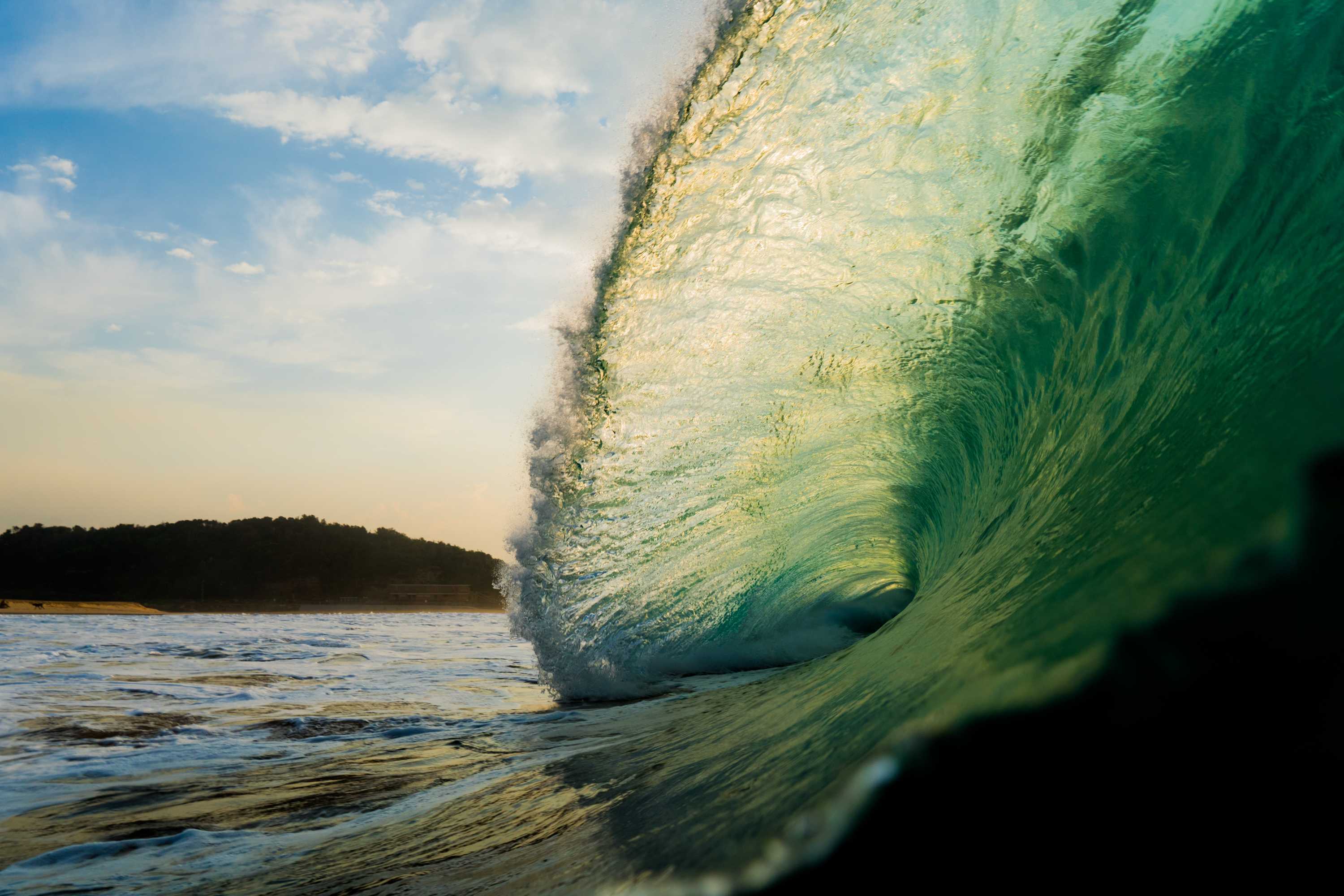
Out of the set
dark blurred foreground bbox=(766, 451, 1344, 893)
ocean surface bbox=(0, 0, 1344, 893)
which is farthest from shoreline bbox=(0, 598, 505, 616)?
dark blurred foreground bbox=(766, 451, 1344, 893)

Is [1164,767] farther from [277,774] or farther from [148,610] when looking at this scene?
[148,610]

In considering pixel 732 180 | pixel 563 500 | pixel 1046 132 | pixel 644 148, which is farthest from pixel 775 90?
pixel 563 500

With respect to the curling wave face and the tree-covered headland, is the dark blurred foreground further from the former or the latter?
the tree-covered headland

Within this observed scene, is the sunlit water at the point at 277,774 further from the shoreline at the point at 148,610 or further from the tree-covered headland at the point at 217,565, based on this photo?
the tree-covered headland at the point at 217,565

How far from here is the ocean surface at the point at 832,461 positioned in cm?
135

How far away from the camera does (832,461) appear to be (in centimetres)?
617

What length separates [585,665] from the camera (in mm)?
6688

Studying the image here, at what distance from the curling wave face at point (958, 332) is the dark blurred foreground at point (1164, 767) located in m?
0.08

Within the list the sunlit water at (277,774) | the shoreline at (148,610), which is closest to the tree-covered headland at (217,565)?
the shoreline at (148,610)

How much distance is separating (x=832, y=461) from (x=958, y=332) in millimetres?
1893

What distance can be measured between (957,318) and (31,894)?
4679 mm

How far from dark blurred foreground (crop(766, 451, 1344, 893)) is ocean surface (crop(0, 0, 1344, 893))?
37mm

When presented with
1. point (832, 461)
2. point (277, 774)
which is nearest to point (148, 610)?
point (277, 774)

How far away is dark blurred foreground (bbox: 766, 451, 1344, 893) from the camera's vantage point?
0.81 meters
